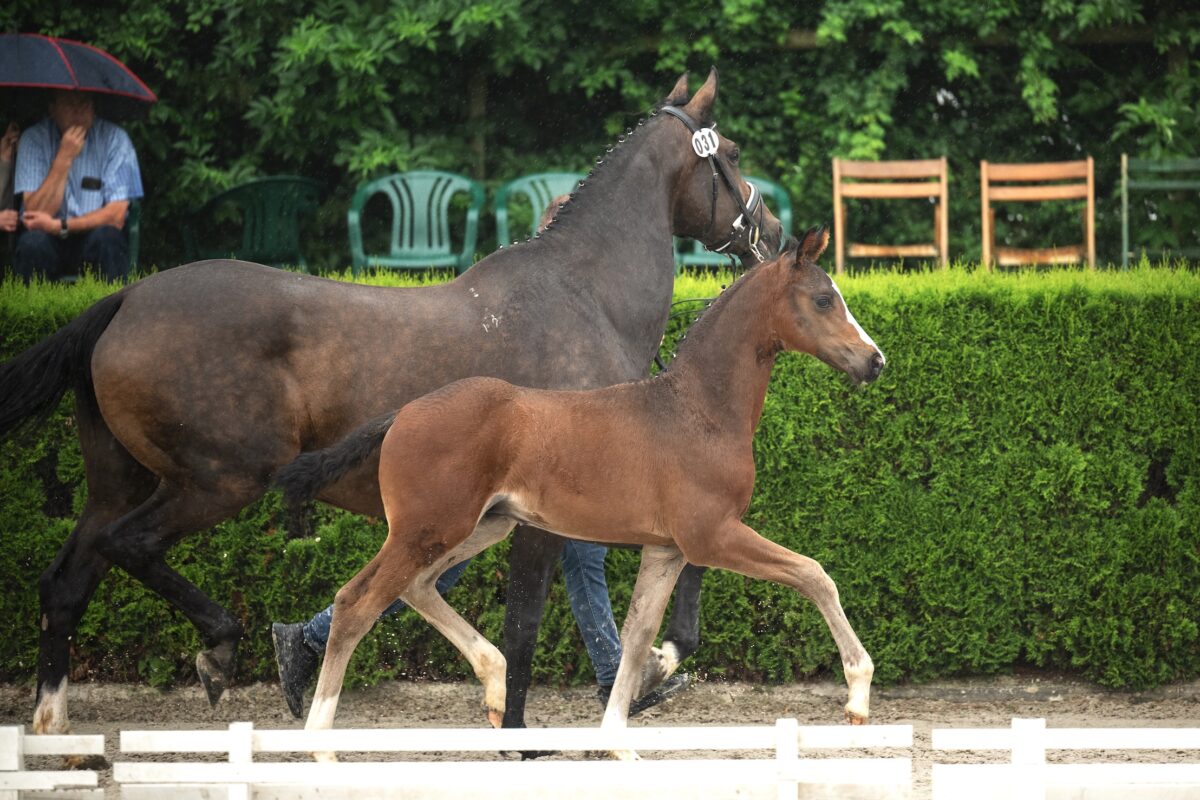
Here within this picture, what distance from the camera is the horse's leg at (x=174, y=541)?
5.60 meters

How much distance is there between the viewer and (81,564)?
5.87 metres

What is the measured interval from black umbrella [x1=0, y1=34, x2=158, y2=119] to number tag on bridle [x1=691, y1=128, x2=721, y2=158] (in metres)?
4.99

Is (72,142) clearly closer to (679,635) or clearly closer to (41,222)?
(41,222)

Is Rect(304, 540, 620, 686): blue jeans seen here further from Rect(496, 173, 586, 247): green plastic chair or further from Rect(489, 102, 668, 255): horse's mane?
Rect(496, 173, 586, 247): green plastic chair

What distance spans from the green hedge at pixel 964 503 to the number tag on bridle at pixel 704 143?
1226 mm

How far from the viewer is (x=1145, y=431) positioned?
720 cm

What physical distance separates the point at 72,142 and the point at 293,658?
4996mm

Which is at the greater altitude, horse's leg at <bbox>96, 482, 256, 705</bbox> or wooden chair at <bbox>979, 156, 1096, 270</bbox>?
wooden chair at <bbox>979, 156, 1096, 270</bbox>

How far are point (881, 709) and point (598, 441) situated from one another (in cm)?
280

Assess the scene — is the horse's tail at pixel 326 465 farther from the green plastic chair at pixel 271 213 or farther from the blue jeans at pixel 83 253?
the green plastic chair at pixel 271 213

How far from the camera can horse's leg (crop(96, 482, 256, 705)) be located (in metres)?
5.60

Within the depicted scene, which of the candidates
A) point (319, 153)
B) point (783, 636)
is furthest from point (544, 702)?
point (319, 153)

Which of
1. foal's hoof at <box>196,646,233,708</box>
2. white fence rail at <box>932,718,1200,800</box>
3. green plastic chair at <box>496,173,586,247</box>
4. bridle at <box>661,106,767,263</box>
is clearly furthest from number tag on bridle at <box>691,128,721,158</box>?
green plastic chair at <box>496,173,586,247</box>

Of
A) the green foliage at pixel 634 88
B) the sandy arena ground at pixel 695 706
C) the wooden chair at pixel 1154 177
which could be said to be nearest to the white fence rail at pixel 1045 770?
the sandy arena ground at pixel 695 706
